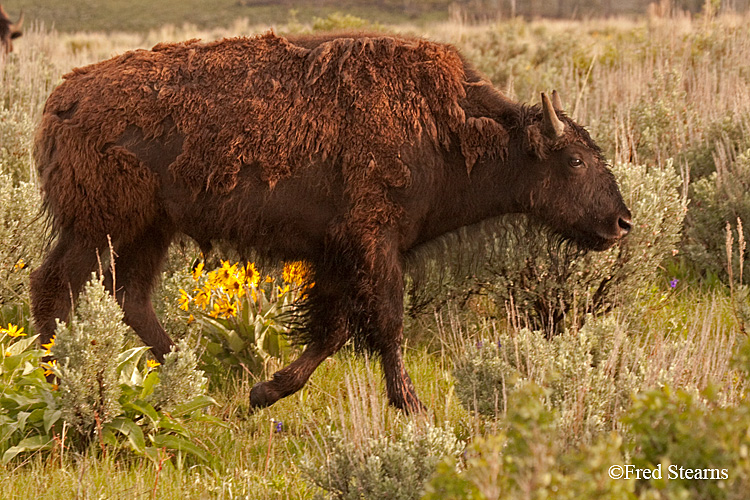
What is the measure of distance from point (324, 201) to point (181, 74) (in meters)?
1.05

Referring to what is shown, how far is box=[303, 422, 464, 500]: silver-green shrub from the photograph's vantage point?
318 centimetres

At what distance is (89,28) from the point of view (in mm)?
38250

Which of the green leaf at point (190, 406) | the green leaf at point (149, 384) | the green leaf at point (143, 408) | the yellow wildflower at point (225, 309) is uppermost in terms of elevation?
the green leaf at point (149, 384)

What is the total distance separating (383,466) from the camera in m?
3.26

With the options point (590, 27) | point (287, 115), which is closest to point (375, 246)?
point (287, 115)

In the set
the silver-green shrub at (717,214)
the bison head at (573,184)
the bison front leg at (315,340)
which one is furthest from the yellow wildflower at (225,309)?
the silver-green shrub at (717,214)

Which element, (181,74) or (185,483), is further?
(181,74)

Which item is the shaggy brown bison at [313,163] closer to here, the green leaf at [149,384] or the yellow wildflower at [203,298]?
the yellow wildflower at [203,298]

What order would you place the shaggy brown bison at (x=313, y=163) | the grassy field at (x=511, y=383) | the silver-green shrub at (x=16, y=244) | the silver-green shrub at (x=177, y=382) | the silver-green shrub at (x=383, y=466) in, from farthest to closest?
1. the silver-green shrub at (x=16, y=244)
2. the shaggy brown bison at (x=313, y=163)
3. the silver-green shrub at (x=177, y=382)
4. the silver-green shrub at (x=383, y=466)
5. the grassy field at (x=511, y=383)

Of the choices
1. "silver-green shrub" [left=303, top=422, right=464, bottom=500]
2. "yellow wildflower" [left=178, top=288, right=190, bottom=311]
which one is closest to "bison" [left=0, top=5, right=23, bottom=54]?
"yellow wildflower" [left=178, top=288, right=190, bottom=311]

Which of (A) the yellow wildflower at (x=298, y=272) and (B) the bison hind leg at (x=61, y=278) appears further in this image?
(A) the yellow wildflower at (x=298, y=272)

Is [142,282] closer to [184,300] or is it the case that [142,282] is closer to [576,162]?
[184,300]

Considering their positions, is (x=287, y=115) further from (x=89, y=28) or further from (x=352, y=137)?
(x=89, y=28)

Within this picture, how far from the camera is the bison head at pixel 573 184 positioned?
15.9 feet
